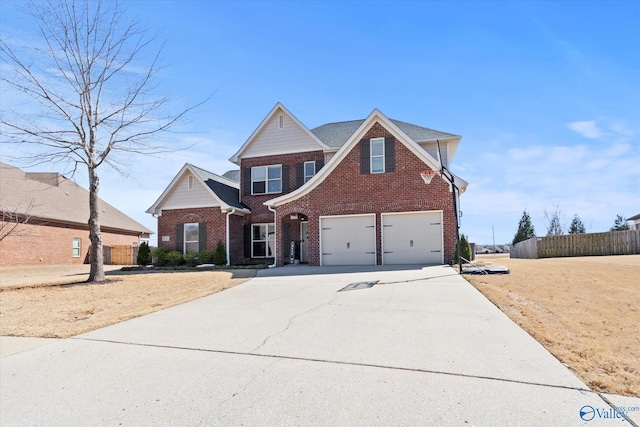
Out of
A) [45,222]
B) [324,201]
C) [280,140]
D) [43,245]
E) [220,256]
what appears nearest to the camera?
[324,201]

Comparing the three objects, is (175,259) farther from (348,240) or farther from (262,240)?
(348,240)

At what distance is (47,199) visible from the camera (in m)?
26.4

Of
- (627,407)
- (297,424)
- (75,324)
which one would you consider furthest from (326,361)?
(75,324)

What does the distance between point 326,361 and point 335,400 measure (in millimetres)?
1051

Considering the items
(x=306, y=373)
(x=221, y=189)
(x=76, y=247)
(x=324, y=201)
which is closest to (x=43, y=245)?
(x=76, y=247)

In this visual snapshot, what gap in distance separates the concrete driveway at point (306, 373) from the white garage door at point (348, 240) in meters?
8.97

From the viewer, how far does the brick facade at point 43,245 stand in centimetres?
2241

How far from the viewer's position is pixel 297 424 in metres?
3.33

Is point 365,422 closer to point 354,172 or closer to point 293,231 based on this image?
point 354,172

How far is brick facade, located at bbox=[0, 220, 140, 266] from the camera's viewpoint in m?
22.4

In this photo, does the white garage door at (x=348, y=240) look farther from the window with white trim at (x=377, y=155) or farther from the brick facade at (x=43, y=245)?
the brick facade at (x=43, y=245)

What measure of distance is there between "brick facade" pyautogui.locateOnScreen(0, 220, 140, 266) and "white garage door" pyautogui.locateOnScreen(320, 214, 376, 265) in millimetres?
16787

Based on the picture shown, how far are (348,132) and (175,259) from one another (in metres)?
11.8

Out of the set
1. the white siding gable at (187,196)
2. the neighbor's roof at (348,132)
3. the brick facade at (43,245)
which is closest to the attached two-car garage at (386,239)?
the neighbor's roof at (348,132)
